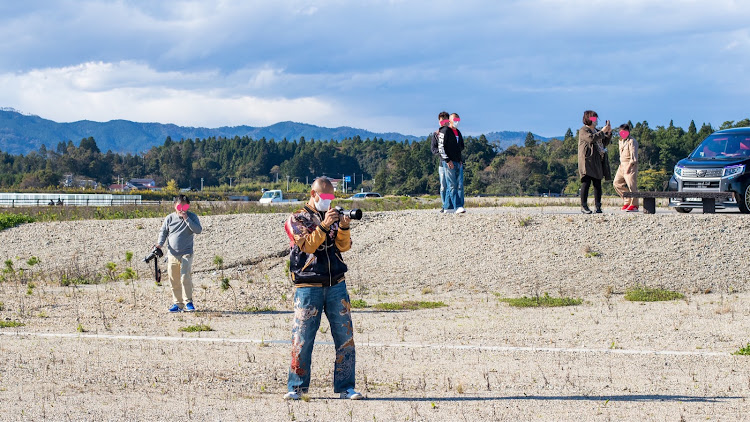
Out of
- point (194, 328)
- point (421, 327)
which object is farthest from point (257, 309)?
point (421, 327)

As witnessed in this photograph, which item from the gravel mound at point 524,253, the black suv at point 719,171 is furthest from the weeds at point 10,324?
the black suv at point 719,171

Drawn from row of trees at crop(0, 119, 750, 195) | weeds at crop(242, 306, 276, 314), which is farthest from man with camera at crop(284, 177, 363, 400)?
row of trees at crop(0, 119, 750, 195)

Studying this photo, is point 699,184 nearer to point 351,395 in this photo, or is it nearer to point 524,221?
point 524,221

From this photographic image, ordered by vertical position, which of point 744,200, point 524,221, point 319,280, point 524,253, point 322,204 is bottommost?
point 524,253

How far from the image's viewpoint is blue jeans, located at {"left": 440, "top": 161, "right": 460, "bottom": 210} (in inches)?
701

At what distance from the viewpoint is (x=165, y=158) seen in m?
174

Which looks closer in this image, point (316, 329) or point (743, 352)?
point (316, 329)

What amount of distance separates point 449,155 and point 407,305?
4607mm

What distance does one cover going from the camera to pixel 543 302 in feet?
44.9

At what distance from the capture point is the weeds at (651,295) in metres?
13.8

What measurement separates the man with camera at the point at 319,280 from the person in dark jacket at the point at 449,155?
10.6 metres

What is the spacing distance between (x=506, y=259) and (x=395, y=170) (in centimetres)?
8505

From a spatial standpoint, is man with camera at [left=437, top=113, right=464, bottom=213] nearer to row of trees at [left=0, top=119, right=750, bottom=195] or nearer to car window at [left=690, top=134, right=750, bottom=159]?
car window at [left=690, top=134, right=750, bottom=159]

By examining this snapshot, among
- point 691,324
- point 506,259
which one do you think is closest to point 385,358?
point 691,324
